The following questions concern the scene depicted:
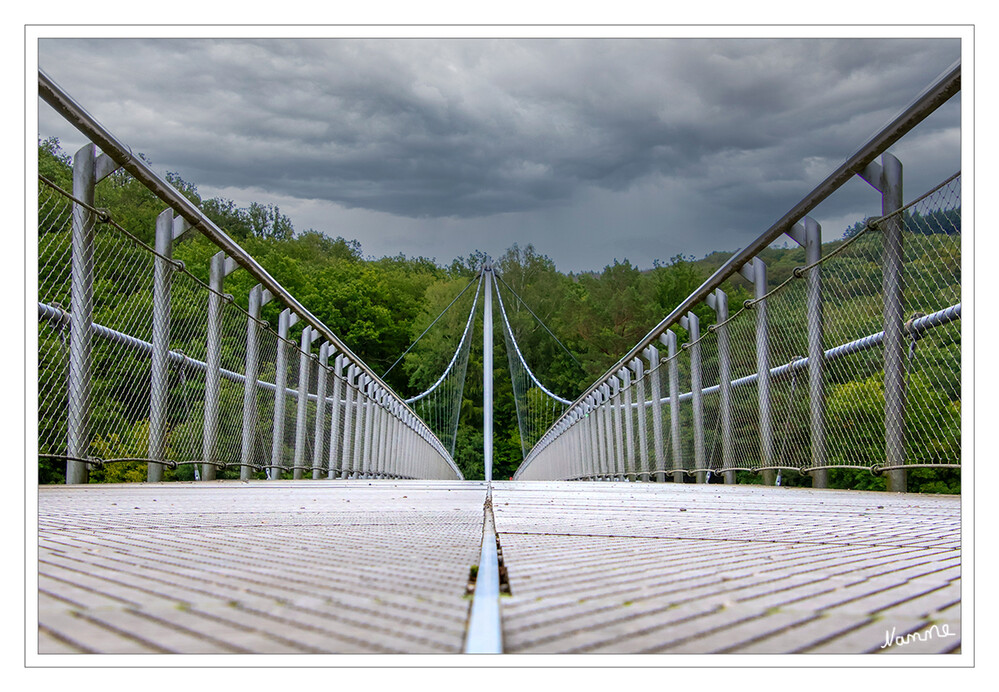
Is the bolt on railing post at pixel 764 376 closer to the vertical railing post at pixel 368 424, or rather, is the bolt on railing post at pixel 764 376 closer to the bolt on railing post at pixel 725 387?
the bolt on railing post at pixel 725 387

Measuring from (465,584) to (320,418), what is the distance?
214 inches

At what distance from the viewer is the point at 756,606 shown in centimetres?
60

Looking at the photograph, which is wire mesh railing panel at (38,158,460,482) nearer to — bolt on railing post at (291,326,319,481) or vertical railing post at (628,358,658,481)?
bolt on railing post at (291,326,319,481)

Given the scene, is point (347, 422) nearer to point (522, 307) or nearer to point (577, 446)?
point (577, 446)

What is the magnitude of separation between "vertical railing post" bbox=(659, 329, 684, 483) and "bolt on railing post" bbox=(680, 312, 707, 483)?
0.86 feet

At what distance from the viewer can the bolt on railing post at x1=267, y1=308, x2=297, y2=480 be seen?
478cm

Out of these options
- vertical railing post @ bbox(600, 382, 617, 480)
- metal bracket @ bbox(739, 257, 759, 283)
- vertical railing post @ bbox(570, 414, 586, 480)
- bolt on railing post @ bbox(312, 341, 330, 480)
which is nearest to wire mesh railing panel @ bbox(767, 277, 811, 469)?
metal bracket @ bbox(739, 257, 759, 283)

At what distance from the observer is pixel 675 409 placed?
5.21 metres

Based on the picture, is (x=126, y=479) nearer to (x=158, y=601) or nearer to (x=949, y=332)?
(x=949, y=332)

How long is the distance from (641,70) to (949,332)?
336cm

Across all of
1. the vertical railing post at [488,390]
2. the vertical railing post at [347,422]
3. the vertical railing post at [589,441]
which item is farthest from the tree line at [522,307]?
the vertical railing post at [488,390]

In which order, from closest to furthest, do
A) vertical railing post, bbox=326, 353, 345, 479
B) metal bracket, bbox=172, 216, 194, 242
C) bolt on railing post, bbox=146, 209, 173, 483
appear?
bolt on railing post, bbox=146, 209, 173, 483 < metal bracket, bbox=172, 216, 194, 242 < vertical railing post, bbox=326, 353, 345, 479

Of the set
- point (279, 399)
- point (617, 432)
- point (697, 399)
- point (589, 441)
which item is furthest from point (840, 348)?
point (589, 441)
